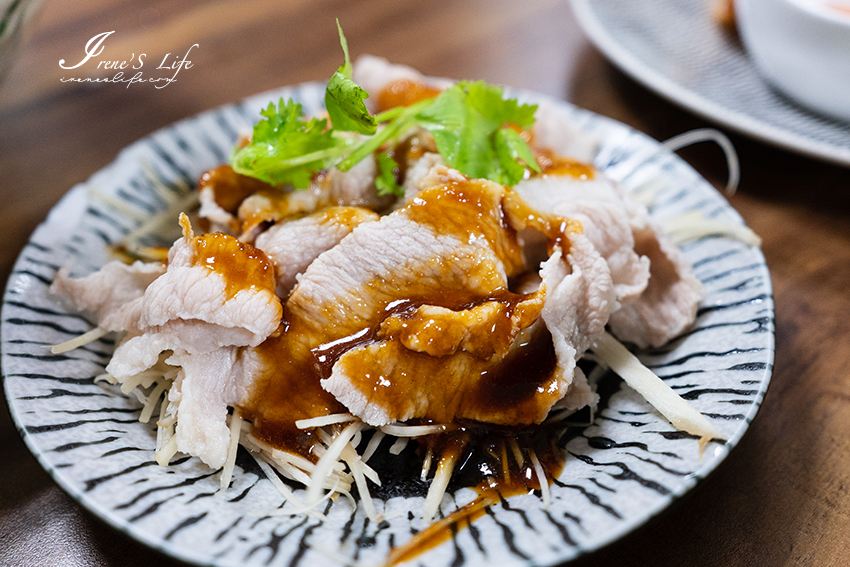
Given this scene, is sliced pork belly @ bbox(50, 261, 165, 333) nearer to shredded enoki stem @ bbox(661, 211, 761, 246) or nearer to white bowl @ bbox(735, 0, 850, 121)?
shredded enoki stem @ bbox(661, 211, 761, 246)

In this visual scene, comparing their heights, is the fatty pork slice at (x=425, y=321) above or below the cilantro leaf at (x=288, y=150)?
below

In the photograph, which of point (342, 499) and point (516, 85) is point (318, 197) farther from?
point (516, 85)

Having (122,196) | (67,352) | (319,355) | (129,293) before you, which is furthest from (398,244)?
(122,196)

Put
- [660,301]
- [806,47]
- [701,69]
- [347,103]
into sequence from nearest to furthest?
[347,103], [660,301], [806,47], [701,69]

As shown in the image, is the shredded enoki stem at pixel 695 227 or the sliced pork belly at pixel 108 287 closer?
the sliced pork belly at pixel 108 287

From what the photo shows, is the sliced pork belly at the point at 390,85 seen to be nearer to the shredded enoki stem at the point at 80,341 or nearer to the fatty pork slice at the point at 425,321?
the fatty pork slice at the point at 425,321

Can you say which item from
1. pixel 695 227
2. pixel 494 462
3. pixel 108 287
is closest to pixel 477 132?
pixel 695 227

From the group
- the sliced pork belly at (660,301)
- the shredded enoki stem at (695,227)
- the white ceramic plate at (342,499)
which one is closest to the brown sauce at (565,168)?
the sliced pork belly at (660,301)
